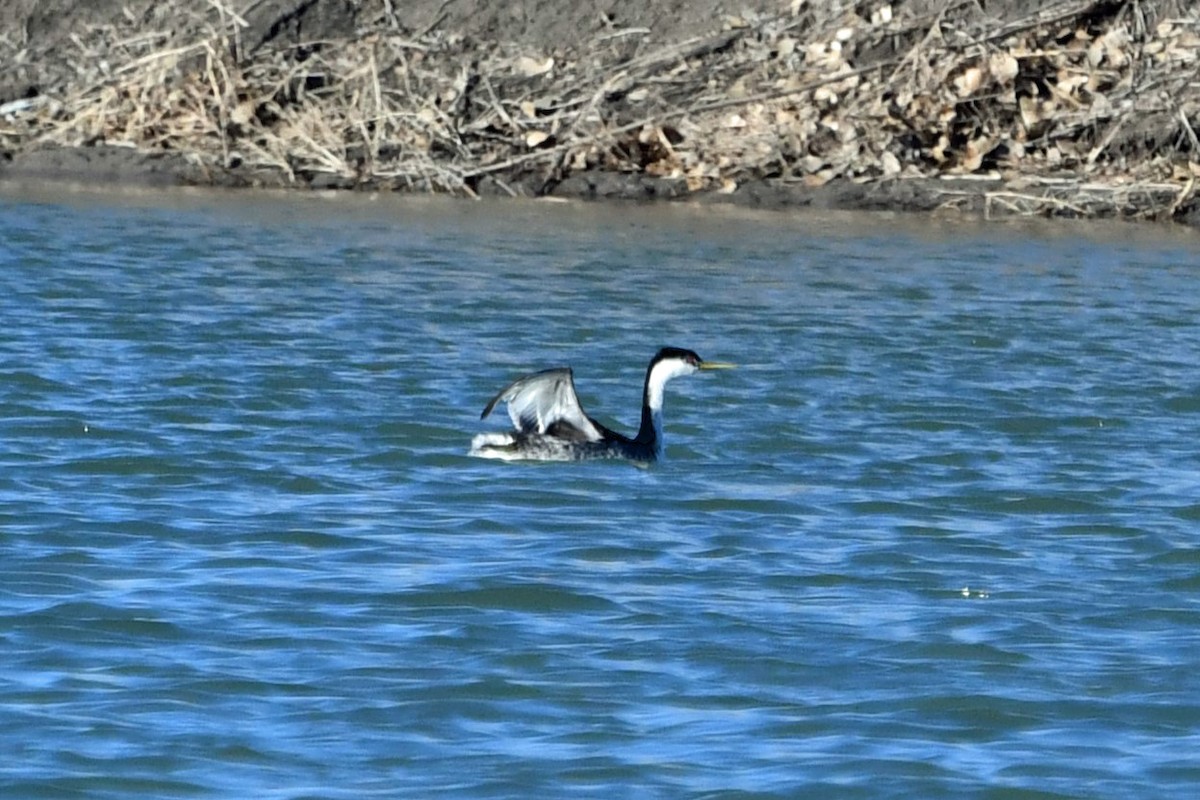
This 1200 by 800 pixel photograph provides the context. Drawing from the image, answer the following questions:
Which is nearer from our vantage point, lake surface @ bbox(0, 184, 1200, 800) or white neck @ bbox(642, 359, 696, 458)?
lake surface @ bbox(0, 184, 1200, 800)

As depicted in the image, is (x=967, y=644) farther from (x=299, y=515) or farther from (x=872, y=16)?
(x=872, y=16)

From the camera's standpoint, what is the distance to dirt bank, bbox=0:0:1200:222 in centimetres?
2091

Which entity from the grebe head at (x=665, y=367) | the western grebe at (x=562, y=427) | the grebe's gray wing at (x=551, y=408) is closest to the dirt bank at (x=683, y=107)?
the grebe head at (x=665, y=367)

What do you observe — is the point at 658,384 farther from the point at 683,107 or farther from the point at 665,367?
the point at 683,107

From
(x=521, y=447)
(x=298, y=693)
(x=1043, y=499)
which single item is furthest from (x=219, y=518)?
(x=1043, y=499)

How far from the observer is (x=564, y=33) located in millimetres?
23219

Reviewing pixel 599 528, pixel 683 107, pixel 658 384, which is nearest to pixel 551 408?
pixel 658 384

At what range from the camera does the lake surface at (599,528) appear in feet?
20.9

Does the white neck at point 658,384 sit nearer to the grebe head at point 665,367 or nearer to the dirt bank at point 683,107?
the grebe head at point 665,367

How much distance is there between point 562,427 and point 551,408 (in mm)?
121

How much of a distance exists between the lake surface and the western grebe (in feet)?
0.42

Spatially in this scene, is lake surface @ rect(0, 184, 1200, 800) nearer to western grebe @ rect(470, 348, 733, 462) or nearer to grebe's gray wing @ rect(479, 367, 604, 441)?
western grebe @ rect(470, 348, 733, 462)

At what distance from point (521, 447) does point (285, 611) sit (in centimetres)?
321

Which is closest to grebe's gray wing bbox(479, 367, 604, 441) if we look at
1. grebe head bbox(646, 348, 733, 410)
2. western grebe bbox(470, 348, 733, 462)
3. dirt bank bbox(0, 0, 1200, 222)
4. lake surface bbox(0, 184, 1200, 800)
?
western grebe bbox(470, 348, 733, 462)
